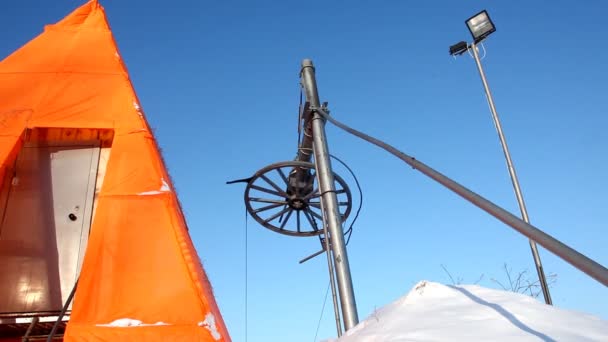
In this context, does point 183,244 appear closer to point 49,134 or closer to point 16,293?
point 16,293

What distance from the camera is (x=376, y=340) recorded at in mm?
2459

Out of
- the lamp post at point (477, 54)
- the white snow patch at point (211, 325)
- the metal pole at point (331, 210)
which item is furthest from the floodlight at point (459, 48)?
the white snow patch at point (211, 325)

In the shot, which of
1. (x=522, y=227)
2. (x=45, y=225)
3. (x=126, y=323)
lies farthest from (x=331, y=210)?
(x=45, y=225)

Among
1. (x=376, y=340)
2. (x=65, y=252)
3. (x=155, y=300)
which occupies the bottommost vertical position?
(x=376, y=340)

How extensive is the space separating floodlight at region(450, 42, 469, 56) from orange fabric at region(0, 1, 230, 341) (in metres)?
6.09

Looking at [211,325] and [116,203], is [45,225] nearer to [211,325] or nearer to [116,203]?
[116,203]

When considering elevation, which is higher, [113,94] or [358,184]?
→ [113,94]

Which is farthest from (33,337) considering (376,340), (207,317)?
(376,340)

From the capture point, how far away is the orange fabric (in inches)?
182

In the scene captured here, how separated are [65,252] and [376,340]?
4.92m

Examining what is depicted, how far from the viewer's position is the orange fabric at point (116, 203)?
4.63 metres

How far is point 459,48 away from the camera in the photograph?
916 centimetres

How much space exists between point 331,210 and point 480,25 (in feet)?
19.5

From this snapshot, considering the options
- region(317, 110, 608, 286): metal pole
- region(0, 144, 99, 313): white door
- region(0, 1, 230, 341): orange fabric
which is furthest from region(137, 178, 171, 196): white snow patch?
region(317, 110, 608, 286): metal pole
